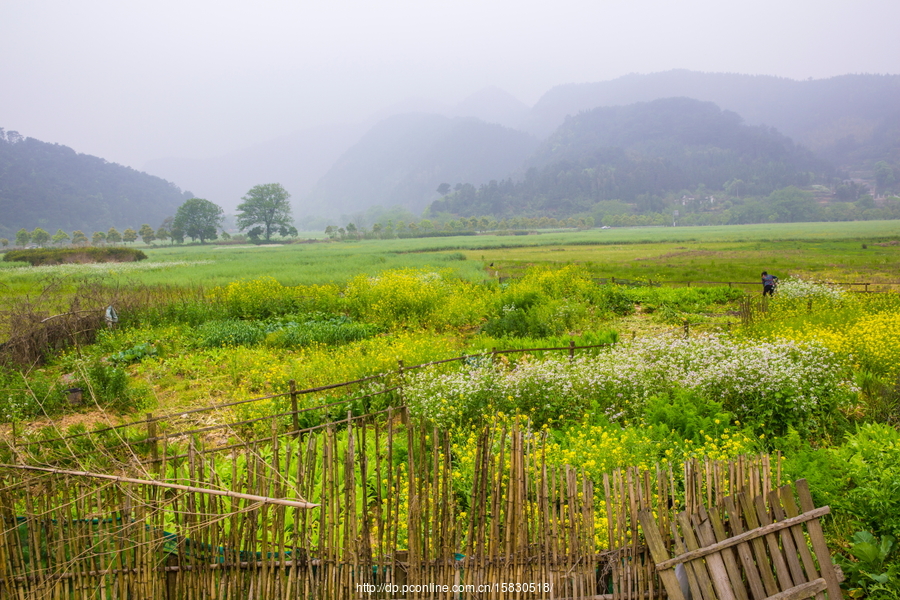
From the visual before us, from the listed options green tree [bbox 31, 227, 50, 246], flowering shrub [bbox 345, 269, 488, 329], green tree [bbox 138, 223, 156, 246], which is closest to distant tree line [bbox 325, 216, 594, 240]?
green tree [bbox 138, 223, 156, 246]

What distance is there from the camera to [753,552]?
3178mm

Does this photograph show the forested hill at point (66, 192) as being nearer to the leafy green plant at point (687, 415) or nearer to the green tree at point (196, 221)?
the green tree at point (196, 221)

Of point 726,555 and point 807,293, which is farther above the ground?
point 807,293

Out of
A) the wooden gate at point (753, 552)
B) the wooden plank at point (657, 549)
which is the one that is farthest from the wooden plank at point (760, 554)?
the wooden plank at point (657, 549)

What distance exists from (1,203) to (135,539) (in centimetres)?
12249

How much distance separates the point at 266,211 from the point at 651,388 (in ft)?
381

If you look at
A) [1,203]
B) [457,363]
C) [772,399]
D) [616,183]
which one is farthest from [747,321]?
[616,183]

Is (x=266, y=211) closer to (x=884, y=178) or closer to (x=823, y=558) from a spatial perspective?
(x=823, y=558)

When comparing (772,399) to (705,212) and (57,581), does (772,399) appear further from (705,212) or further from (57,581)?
(705,212)

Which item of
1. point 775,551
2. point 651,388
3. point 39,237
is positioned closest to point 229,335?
point 651,388

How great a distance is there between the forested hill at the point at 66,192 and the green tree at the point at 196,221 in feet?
97.2

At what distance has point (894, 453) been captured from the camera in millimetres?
4465

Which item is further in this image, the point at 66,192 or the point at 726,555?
the point at 66,192

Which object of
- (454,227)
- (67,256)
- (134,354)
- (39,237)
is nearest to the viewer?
(134,354)
